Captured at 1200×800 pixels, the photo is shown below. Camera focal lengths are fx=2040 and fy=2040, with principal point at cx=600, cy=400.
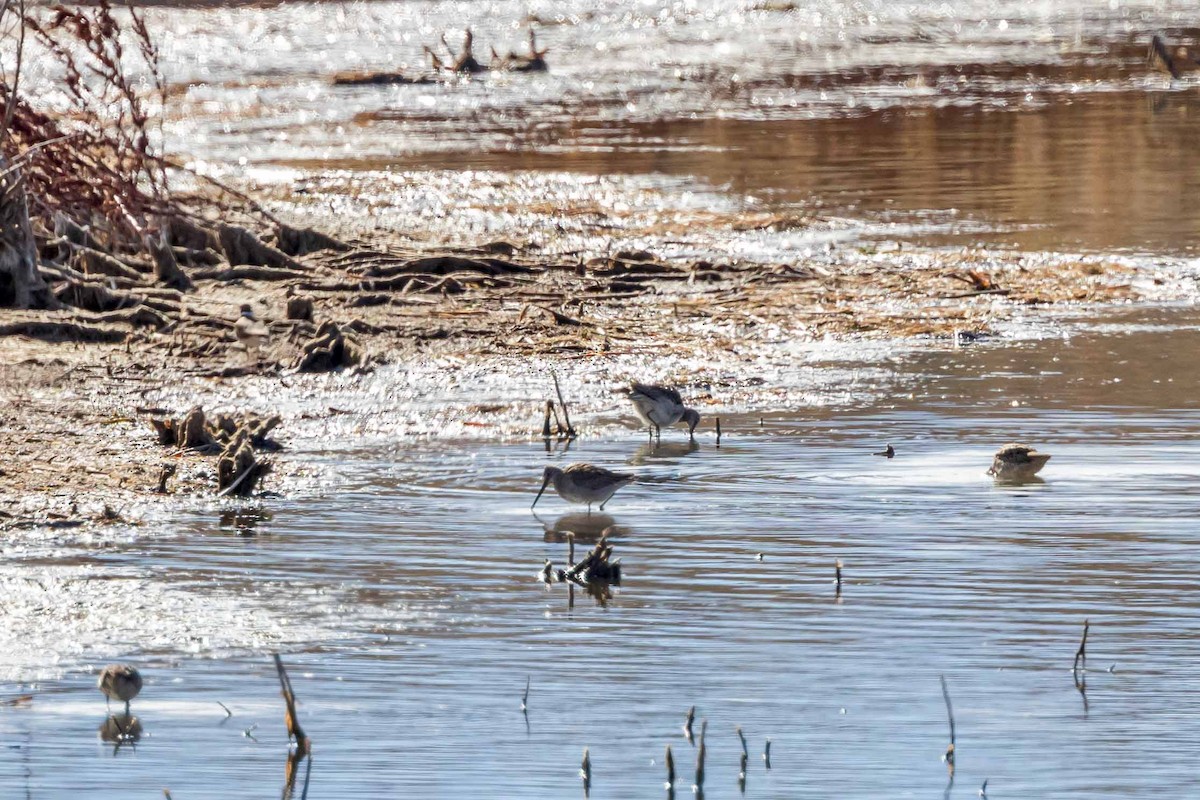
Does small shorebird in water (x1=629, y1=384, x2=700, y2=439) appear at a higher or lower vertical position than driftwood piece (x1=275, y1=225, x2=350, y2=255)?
lower

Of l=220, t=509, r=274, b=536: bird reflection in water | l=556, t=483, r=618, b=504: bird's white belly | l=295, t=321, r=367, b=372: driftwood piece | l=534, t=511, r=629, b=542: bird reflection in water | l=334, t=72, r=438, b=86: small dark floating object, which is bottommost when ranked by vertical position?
l=534, t=511, r=629, b=542: bird reflection in water

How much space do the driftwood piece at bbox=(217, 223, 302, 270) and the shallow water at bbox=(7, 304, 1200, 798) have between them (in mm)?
4793

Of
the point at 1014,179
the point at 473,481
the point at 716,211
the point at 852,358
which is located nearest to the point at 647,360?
the point at 852,358

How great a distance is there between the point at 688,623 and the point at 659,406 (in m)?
2.74

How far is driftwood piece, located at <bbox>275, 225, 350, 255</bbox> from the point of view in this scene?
14984 mm

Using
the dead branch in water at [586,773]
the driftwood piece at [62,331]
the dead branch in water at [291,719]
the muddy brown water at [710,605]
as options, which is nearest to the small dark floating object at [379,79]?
the muddy brown water at [710,605]

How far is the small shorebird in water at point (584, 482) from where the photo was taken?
8.33 metres

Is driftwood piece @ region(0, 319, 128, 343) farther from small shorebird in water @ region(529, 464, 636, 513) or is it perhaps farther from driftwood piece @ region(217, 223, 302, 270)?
small shorebird in water @ region(529, 464, 636, 513)

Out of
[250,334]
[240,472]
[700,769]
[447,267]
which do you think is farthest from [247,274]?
[700,769]

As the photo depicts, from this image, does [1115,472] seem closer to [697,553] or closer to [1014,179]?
[697,553]

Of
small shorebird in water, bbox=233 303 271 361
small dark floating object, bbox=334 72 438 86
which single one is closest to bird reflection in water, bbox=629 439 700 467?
small shorebird in water, bbox=233 303 271 361

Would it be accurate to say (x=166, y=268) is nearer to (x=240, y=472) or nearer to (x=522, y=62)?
(x=240, y=472)

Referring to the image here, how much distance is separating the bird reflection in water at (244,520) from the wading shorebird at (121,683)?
2.05 meters

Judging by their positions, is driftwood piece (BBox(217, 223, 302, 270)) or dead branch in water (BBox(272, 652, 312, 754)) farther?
driftwood piece (BBox(217, 223, 302, 270))
